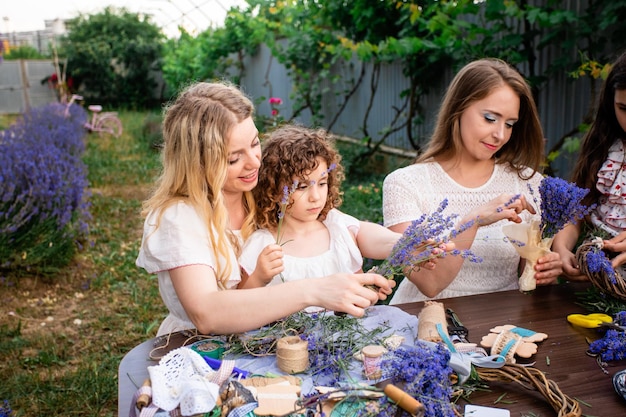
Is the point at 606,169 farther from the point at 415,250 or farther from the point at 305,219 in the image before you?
the point at 305,219

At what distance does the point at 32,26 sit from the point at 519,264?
27999 mm

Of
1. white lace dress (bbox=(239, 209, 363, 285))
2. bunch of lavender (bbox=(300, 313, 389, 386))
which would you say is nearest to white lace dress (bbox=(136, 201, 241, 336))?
white lace dress (bbox=(239, 209, 363, 285))

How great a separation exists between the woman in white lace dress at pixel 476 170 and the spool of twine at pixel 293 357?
3.02 feet

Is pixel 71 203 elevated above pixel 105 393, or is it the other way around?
pixel 71 203

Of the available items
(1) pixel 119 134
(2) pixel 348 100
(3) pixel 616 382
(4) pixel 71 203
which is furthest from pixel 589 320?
(1) pixel 119 134

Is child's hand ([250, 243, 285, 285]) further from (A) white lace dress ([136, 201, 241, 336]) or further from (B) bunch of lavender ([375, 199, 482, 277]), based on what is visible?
(B) bunch of lavender ([375, 199, 482, 277])

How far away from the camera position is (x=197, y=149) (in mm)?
1742

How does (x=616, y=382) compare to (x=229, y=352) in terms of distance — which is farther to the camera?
(x=229, y=352)

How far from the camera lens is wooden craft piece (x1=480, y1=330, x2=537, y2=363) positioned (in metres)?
1.38

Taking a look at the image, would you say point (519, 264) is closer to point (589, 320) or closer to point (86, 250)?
point (589, 320)

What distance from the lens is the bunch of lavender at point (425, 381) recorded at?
1076mm

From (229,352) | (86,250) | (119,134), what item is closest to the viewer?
(229,352)

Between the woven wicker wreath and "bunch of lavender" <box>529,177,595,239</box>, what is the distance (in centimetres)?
10

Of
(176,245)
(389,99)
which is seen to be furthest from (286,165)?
(389,99)
